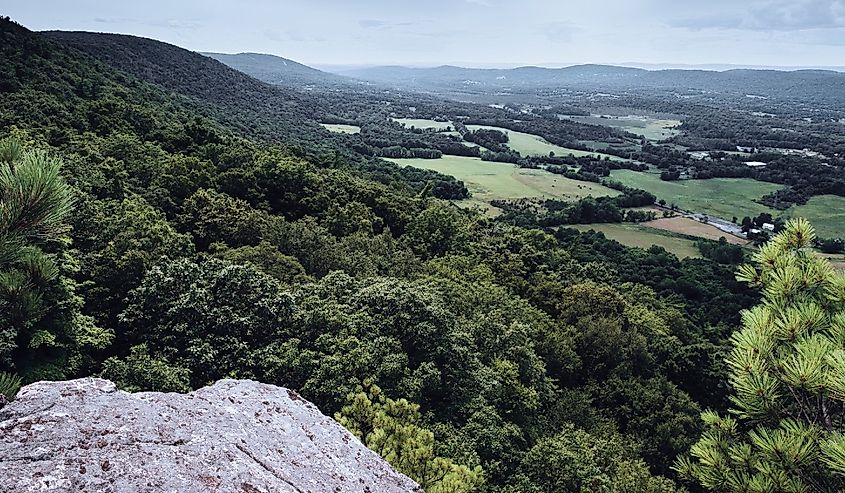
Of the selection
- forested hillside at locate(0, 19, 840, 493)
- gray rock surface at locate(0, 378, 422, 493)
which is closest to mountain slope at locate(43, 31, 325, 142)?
forested hillside at locate(0, 19, 840, 493)

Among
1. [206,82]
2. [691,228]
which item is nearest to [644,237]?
[691,228]

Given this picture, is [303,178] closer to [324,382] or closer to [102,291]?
[102,291]

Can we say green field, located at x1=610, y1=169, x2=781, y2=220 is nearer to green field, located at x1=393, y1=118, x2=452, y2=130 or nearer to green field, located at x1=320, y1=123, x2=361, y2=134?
green field, located at x1=393, y1=118, x2=452, y2=130

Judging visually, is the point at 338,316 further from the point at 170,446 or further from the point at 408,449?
the point at 170,446

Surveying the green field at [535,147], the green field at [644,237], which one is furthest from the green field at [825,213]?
Answer: the green field at [535,147]

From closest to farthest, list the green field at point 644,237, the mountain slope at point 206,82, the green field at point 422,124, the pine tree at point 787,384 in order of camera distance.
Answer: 1. the pine tree at point 787,384
2. the green field at point 644,237
3. the mountain slope at point 206,82
4. the green field at point 422,124

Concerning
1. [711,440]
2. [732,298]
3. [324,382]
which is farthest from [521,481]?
[732,298]

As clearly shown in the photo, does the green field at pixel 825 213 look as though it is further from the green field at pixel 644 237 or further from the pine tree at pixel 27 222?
the pine tree at pixel 27 222
